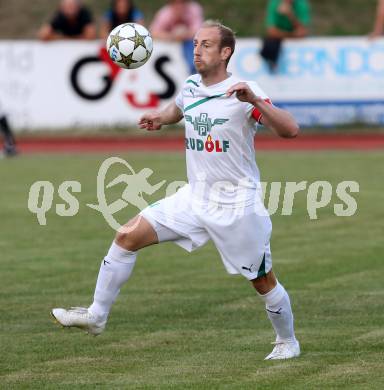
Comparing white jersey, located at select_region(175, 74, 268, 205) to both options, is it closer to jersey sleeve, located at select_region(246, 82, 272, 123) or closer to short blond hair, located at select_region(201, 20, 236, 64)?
jersey sleeve, located at select_region(246, 82, 272, 123)

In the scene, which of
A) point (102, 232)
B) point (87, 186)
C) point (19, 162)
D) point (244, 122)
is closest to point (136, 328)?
point (244, 122)

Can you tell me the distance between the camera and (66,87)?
75.9ft

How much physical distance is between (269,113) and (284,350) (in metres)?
1.64

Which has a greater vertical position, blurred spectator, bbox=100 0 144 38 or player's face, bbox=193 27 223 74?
player's face, bbox=193 27 223 74

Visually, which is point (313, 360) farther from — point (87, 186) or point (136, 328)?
point (87, 186)

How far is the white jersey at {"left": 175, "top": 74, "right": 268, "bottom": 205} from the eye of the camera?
781 cm

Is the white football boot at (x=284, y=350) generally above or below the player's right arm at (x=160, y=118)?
below

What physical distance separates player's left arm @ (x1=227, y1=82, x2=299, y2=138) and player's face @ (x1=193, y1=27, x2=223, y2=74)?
0.40 metres

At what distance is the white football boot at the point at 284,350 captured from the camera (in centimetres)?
789

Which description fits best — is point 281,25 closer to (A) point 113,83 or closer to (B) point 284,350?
(A) point 113,83

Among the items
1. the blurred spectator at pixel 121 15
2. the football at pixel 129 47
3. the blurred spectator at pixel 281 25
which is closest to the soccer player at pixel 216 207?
the football at pixel 129 47

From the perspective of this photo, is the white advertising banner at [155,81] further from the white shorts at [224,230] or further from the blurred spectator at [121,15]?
the white shorts at [224,230]

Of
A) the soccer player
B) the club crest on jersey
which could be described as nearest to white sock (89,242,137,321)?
the soccer player

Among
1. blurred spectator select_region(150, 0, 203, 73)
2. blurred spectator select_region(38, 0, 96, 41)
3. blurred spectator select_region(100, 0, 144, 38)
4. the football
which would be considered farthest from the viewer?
blurred spectator select_region(38, 0, 96, 41)
